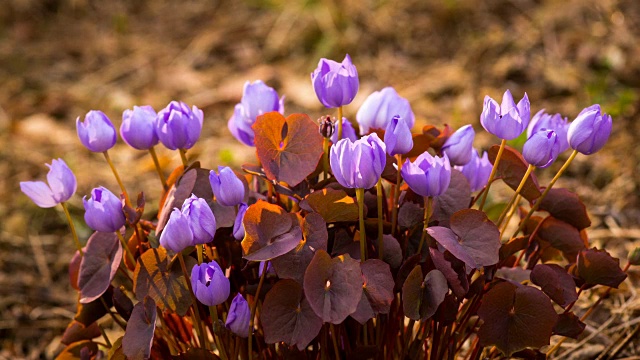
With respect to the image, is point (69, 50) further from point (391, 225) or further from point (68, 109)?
point (391, 225)

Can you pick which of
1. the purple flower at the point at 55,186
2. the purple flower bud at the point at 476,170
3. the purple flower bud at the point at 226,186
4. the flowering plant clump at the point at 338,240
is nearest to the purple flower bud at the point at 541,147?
the flowering plant clump at the point at 338,240

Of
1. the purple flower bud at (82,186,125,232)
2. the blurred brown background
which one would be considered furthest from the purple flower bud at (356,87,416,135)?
the blurred brown background

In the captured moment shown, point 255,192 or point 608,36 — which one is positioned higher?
point 255,192

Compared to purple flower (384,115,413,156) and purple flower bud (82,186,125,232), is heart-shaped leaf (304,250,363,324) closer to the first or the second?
purple flower (384,115,413,156)

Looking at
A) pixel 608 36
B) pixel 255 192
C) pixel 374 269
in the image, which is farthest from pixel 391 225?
pixel 608 36

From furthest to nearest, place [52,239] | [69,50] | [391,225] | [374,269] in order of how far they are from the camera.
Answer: [69,50] → [52,239] → [391,225] → [374,269]
